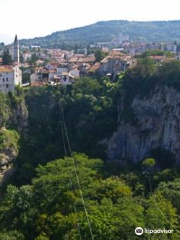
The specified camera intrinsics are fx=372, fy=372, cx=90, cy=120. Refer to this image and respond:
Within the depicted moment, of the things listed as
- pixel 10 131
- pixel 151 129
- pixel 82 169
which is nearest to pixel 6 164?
pixel 10 131

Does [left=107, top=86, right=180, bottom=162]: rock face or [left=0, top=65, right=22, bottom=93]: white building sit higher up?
[left=0, top=65, right=22, bottom=93]: white building

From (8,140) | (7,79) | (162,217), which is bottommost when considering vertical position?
(8,140)

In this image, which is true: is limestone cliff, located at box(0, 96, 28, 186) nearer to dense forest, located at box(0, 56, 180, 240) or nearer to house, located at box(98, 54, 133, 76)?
dense forest, located at box(0, 56, 180, 240)

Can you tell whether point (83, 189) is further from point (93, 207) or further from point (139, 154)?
point (139, 154)

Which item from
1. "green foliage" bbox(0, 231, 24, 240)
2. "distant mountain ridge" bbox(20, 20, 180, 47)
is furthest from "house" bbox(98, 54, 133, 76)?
"distant mountain ridge" bbox(20, 20, 180, 47)

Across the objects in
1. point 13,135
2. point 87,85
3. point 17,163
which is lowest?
point 17,163

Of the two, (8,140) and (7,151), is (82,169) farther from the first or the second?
(8,140)

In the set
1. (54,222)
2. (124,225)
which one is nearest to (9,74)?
(54,222)
